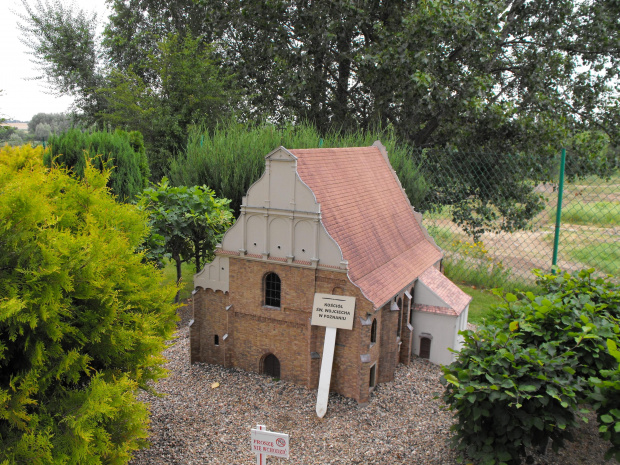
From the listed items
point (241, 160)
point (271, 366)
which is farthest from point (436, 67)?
point (271, 366)

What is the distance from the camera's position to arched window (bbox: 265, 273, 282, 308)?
867cm

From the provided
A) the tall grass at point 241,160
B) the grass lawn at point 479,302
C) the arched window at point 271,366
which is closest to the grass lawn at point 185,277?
the tall grass at point 241,160

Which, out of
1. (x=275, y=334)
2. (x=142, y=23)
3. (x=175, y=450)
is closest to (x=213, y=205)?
(x=275, y=334)

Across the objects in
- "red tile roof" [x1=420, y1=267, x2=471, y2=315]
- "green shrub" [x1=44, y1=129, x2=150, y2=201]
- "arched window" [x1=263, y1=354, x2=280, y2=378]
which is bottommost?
"arched window" [x1=263, y1=354, x2=280, y2=378]

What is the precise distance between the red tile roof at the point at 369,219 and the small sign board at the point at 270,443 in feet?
9.27

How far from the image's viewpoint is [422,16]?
617 inches

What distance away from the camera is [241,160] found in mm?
14117

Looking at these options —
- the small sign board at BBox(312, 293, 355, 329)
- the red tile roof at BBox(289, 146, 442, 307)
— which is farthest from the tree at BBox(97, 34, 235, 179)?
the small sign board at BBox(312, 293, 355, 329)

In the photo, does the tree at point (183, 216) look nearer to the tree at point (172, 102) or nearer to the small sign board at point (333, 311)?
the small sign board at point (333, 311)

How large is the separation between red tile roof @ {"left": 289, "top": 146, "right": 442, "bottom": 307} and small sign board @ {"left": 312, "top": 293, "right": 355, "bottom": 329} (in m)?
0.34

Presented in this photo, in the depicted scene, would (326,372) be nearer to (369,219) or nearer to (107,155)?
(369,219)

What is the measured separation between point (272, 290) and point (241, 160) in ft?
20.5

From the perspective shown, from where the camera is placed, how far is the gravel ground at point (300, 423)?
6871 mm

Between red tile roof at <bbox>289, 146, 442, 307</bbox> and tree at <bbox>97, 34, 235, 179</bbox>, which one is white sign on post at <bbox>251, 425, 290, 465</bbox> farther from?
tree at <bbox>97, 34, 235, 179</bbox>
